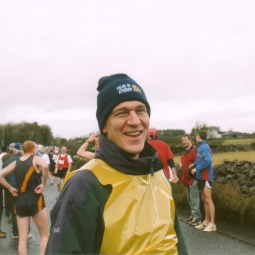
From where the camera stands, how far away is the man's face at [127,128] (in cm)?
214

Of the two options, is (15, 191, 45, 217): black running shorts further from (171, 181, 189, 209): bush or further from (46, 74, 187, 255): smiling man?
(171, 181, 189, 209): bush

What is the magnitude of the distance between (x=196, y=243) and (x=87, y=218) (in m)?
6.46

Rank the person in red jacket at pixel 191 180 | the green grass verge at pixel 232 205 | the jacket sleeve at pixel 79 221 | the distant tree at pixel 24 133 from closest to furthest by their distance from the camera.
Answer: the jacket sleeve at pixel 79 221 → the green grass verge at pixel 232 205 → the person in red jacket at pixel 191 180 → the distant tree at pixel 24 133

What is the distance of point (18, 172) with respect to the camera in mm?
6520

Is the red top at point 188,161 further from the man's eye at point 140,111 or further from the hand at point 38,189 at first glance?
the man's eye at point 140,111

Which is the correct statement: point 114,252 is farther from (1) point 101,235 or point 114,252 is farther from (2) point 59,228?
(2) point 59,228

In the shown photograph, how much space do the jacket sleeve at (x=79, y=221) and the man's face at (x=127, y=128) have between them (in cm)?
36

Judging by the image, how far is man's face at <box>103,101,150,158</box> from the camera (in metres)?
2.14

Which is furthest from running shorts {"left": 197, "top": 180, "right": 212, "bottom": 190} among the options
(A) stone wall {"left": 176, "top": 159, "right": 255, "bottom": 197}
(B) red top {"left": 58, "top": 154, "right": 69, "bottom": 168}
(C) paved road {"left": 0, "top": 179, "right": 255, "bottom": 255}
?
(B) red top {"left": 58, "top": 154, "right": 69, "bottom": 168}

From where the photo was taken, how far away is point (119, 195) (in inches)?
76.0

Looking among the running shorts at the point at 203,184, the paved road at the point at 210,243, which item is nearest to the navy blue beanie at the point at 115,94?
the paved road at the point at 210,243

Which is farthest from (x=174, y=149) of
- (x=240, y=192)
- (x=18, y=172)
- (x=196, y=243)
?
(x=18, y=172)

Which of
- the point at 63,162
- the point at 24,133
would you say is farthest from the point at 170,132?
the point at 24,133

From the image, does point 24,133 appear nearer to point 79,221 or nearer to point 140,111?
point 140,111
